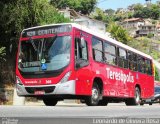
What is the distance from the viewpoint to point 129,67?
67.5 feet

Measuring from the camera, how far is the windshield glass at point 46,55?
46.5ft

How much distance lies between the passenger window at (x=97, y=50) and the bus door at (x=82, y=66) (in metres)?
0.69

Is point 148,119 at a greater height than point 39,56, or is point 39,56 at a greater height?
point 39,56

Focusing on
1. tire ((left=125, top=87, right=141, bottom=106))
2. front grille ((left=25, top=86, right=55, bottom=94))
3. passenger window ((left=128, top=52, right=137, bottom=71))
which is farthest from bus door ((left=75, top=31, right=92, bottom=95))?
tire ((left=125, top=87, right=141, bottom=106))

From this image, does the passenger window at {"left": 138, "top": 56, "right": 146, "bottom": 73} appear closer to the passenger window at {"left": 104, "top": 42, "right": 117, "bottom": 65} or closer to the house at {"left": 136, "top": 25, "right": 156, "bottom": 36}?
the passenger window at {"left": 104, "top": 42, "right": 117, "bottom": 65}

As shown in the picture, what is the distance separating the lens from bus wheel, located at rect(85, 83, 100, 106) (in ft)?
49.5

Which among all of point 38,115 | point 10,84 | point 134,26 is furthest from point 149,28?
point 38,115

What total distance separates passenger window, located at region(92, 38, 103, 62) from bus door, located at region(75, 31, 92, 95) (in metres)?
0.69

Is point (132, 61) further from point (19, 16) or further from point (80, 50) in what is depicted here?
point (80, 50)

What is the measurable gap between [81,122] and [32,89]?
424 inches

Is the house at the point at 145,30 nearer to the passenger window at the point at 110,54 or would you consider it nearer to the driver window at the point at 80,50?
the passenger window at the point at 110,54

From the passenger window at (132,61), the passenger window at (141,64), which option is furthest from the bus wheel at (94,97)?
the passenger window at (141,64)

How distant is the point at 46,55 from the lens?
1436 cm

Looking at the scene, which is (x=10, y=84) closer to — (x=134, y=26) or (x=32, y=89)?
(x=32, y=89)
